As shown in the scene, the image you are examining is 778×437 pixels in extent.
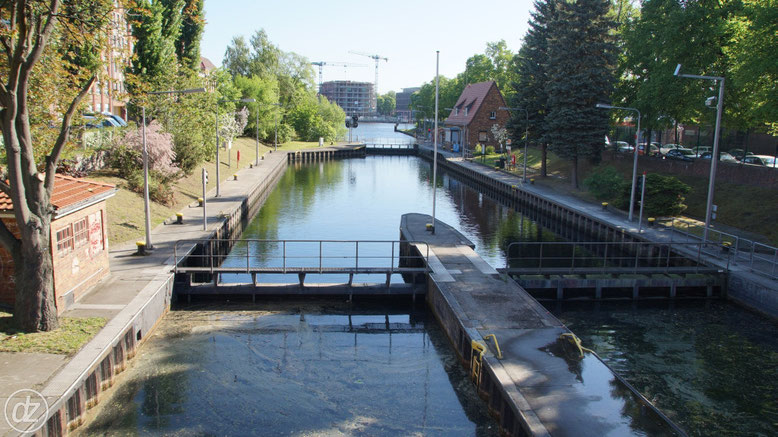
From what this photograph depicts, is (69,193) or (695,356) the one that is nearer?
(695,356)

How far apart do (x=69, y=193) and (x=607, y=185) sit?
30219 mm

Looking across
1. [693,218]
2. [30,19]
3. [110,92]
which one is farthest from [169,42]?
[693,218]

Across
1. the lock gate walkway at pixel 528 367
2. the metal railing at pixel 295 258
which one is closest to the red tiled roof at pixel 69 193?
the metal railing at pixel 295 258

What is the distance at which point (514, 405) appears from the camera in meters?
12.0

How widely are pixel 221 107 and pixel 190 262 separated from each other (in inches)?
1333

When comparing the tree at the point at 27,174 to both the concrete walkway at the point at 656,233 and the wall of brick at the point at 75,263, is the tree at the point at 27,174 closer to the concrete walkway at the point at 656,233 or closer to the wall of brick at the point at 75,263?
the wall of brick at the point at 75,263

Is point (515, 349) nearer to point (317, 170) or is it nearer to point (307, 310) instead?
point (307, 310)

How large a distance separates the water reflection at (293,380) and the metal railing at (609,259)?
6.38 m

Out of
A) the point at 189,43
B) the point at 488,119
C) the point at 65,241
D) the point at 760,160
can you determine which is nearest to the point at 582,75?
the point at 760,160

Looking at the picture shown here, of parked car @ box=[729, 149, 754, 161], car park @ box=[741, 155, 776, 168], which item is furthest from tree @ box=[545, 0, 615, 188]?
car park @ box=[741, 155, 776, 168]

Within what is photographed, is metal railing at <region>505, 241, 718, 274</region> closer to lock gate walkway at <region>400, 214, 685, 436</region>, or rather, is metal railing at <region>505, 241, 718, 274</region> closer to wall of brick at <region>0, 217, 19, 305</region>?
lock gate walkway at <region>400, 214, 685, 436</region>

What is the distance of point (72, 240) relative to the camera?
17.5 metres

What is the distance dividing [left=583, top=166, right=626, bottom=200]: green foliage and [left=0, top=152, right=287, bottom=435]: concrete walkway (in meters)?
22.7

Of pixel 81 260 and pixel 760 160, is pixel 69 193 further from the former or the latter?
pixel 760 160
